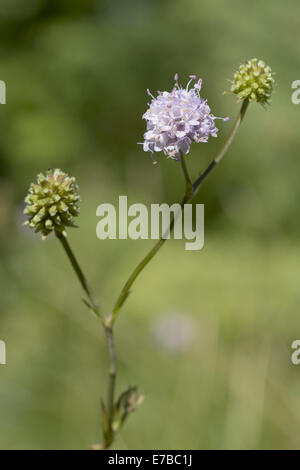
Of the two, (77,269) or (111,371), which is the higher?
(77,269)

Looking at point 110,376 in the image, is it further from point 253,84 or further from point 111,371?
point 253,84

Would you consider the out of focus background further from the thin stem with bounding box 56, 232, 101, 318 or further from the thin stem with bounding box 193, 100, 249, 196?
the thin stem with bounding box 193, 100, 249, 196

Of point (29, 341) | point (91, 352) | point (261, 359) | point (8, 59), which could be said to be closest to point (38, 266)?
point (29, 341)

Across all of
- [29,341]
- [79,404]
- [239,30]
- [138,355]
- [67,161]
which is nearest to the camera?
[79,404]

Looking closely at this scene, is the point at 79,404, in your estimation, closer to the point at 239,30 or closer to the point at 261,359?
the point at 261,359

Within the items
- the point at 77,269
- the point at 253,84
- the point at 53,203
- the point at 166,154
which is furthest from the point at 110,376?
the point at 253,84

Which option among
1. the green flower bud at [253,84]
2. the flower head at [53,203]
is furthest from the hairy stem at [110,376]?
the green flower bud at [253,84]
